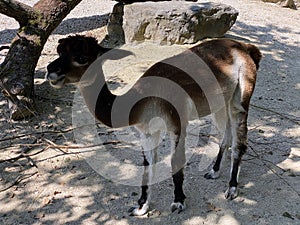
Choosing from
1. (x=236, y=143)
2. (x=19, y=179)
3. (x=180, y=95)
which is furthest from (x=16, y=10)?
(x=236, y=143)

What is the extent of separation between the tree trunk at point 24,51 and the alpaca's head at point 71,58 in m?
2.30

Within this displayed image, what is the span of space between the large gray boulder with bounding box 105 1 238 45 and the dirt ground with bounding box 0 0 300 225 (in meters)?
1.44

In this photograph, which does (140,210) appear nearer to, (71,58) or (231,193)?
(231,193)

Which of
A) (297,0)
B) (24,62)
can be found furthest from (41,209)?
(297,0)

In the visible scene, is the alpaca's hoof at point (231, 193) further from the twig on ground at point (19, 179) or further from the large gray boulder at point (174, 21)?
the large gray boulder at point (174, 21)

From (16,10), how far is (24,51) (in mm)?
550

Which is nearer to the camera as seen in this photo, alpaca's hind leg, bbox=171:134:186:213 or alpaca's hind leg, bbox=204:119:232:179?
alpaca's hind leg, bbox=171:134:186:213

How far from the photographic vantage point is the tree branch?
5.67m

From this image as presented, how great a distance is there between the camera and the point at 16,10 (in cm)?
578

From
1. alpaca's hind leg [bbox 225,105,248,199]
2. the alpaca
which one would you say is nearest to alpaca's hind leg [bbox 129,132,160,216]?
the alpaca

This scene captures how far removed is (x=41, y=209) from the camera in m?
4.02

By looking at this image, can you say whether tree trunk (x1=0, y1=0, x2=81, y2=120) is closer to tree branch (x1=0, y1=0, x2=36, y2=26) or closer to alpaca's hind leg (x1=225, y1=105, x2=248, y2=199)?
tree branch (x1=0, y1=0, x2=36, y2=26)

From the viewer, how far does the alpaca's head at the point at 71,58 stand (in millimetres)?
3084

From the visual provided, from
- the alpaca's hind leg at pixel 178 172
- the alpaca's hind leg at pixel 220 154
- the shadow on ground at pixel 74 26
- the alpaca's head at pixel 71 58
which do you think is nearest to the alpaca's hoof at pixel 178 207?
the alpaca's hind leg at pixel 178 172
